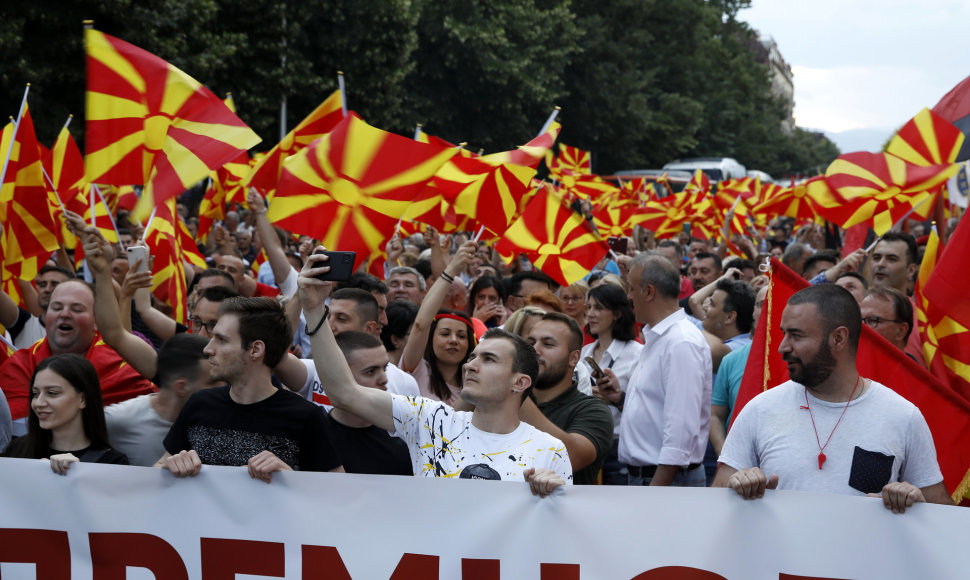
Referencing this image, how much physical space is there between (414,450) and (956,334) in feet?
8.89

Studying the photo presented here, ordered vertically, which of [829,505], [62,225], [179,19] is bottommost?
[829,505]

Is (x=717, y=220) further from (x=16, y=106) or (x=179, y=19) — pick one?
(x=16, y=106)

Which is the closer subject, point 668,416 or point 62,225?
point 668,416

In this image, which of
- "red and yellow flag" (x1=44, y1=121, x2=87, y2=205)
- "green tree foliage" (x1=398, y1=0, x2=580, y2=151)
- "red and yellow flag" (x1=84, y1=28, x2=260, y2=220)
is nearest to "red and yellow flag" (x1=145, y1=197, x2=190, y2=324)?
"red and yellow flag" (x1=84, y1=28, x2=260, y2=220)

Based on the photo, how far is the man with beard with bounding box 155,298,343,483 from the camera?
12.6 feet

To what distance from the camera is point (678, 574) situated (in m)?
3.48

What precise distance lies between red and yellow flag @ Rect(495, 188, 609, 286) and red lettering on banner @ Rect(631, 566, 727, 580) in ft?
14.9

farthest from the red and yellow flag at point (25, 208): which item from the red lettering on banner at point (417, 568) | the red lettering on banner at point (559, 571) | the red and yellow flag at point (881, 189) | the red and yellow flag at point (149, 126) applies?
the red and yellow flag at point (881, 189)

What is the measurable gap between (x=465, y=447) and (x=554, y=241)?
15.0ft

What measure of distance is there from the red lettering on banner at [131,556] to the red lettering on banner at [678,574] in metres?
1.58

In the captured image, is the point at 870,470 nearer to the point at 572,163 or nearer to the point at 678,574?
the point at 678,574

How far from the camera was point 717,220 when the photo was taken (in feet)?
52.2

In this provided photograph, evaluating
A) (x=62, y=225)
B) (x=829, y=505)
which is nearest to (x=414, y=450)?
(x=829, y=505)

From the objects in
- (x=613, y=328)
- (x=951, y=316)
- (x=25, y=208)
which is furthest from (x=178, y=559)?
(x=25, y=208)
